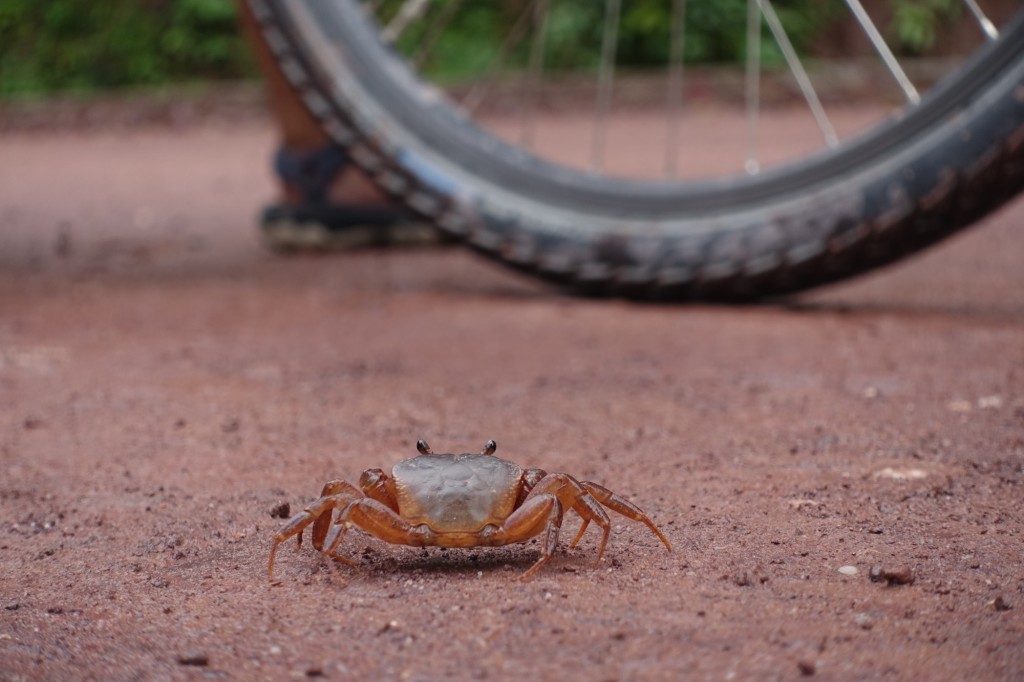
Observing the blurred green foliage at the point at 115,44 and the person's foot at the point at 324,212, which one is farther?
the blurred green foliage at the point at 115,44

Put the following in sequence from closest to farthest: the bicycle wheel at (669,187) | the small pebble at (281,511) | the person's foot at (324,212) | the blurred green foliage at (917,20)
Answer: the small pebble at (281,511), the bicycle wheel at (669,187), the person's foot at (324,212), the blurred green foliage at (917,20)

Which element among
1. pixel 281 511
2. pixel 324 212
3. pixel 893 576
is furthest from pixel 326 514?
pixel 324 212

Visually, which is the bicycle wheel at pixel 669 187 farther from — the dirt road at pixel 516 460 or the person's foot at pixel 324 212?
the person's foot at pixel 324 212

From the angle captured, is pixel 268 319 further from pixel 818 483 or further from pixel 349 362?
pixel 818 483

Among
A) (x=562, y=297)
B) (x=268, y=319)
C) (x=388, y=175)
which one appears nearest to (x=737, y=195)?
(x=562, y=297)

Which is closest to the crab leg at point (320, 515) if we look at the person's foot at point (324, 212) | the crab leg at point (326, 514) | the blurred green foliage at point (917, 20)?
the crab leg at point (326, 514)

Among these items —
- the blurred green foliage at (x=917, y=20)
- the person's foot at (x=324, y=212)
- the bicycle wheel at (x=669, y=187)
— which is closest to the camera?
the bicycle wheel at (x=669, y=187)

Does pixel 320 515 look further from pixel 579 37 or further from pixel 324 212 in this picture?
pixel 579 37

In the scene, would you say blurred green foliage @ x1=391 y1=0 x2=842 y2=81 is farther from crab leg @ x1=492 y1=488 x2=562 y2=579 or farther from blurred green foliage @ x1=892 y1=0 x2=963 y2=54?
crab leg @ x1=492 y1=488 x2=562 y2=579
